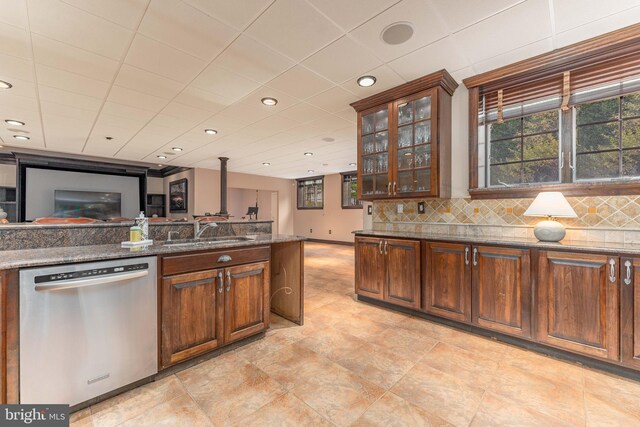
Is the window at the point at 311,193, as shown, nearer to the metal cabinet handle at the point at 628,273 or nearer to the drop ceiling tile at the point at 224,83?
the drop ceiling tile at the point at 224,83

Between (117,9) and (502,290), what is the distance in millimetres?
3680

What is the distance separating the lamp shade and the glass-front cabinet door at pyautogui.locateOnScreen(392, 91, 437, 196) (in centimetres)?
88

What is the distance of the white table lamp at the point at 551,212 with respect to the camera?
225 centimetres

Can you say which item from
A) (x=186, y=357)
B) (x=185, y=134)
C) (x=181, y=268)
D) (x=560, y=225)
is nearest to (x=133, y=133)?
(x=185, y=134)

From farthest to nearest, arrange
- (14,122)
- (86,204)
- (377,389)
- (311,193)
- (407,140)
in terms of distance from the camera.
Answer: (311,193)
(86,204)
(14,122)
(407,140)
(377,389)

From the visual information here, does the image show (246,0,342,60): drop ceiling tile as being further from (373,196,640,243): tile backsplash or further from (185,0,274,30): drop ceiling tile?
(373,196,640,243): tile backsplash

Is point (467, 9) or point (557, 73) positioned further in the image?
point (557, 73)

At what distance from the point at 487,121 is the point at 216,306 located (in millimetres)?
3354

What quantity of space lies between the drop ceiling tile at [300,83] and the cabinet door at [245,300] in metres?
1.90

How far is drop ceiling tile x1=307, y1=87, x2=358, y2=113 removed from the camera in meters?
3.12

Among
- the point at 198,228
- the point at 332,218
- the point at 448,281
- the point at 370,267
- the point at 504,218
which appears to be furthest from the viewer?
the point at 332,218

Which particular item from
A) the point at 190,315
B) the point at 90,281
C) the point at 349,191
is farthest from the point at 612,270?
the point at 349,191

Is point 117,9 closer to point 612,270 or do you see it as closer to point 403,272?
point 403,272

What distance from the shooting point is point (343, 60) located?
246cm
